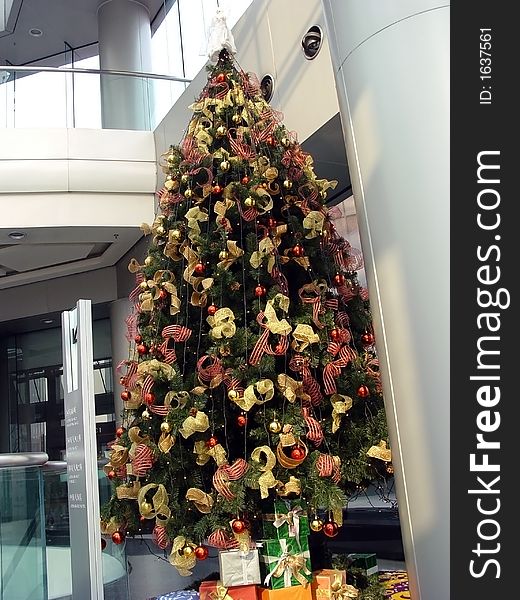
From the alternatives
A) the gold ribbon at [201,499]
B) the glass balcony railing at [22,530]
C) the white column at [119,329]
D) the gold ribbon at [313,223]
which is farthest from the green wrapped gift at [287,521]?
the white column at [119,329]

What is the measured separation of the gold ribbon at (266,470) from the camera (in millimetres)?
2633

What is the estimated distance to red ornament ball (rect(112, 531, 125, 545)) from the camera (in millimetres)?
3093

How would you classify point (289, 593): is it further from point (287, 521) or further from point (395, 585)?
point (395, 585)

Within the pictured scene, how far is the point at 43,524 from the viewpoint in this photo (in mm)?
5285

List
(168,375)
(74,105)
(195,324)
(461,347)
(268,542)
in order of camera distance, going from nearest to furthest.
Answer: (461,347) < (268,542) < (168,375) < (195,324) < (74,105)

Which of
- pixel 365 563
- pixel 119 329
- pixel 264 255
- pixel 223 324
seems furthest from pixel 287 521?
pixel 119 329

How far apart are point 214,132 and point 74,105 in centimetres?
582

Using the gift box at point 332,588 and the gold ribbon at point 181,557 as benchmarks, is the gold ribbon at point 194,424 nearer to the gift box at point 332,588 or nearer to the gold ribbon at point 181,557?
the gold ribbon at point 181,557

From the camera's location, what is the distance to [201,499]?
2.72m

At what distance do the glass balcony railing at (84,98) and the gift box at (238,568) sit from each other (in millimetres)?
6590

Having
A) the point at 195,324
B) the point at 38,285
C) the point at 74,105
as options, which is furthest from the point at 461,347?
the point at 38,285

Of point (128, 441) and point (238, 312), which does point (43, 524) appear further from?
point (238, 312)

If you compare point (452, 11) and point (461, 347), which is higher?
point (452, 11)

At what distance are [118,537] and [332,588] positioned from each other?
3.13ft
